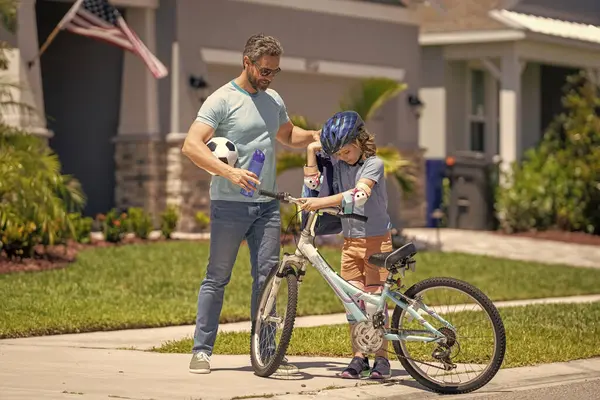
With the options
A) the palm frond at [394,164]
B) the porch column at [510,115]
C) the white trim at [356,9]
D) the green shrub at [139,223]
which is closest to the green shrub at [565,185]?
the porch column at [510,115]

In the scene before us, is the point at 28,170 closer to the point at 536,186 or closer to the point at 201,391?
the point at 201,391

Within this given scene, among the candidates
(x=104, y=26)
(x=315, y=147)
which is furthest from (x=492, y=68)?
(x=315, y=147)

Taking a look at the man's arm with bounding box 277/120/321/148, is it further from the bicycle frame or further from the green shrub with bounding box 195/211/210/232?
the green shrub with bounding box 195/211/210/232

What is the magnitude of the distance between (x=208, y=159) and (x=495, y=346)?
6.94 ft

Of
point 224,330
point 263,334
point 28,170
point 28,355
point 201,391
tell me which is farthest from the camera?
point 28,170

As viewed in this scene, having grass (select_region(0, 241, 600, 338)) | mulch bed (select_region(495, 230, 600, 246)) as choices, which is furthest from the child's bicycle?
mulch bed (select_region(495, 230, 600, 246))

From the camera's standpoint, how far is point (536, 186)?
2408 centimetres

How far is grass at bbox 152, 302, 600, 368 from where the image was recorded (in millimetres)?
10180

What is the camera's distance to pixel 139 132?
20.8 meters

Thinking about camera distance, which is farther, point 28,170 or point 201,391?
point 28,170

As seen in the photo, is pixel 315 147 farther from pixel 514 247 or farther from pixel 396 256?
pixel 514 247

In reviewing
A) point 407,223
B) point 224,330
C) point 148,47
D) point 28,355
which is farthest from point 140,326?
point 407,223

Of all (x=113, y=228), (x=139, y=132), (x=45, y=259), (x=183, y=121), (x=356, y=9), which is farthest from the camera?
(x=356, y=9)

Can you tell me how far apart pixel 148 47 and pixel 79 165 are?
226 cm
